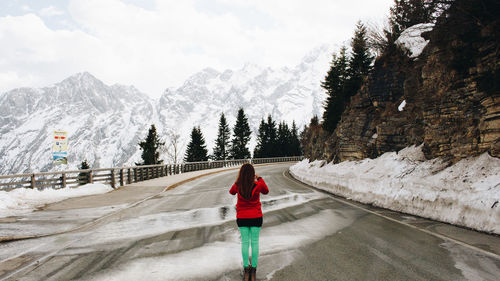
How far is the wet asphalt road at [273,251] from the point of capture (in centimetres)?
434

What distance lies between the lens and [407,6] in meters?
10.8

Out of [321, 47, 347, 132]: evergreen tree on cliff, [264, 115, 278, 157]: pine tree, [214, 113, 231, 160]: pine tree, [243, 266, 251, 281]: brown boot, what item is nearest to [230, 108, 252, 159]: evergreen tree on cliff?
[214, 113, 231, 160]: pine tree

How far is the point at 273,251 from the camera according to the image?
5.43m

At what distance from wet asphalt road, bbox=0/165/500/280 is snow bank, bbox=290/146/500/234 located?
0.53 meters

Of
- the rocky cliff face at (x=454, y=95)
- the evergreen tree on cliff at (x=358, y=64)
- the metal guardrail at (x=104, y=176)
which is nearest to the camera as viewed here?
the rocky cliff face at (x=454, y=95)

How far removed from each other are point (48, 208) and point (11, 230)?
14.0 ft

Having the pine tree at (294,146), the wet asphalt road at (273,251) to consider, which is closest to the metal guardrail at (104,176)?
the wet asphalt road at (273,251)

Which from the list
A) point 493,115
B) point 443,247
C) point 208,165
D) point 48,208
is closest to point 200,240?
point 443,247

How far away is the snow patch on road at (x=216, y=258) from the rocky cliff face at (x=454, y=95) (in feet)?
20.3

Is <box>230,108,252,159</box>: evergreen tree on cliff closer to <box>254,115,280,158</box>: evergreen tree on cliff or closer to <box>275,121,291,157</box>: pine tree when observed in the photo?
<box>254,115,280,158</box>: evergreen tree on cliff

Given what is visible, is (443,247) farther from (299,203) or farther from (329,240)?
(299,203)

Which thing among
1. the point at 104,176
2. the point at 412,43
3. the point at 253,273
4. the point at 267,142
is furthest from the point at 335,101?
the point at 267,142

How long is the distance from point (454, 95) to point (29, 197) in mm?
17941

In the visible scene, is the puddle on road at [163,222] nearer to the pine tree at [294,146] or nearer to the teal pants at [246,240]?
the teal pants at [246,240]
